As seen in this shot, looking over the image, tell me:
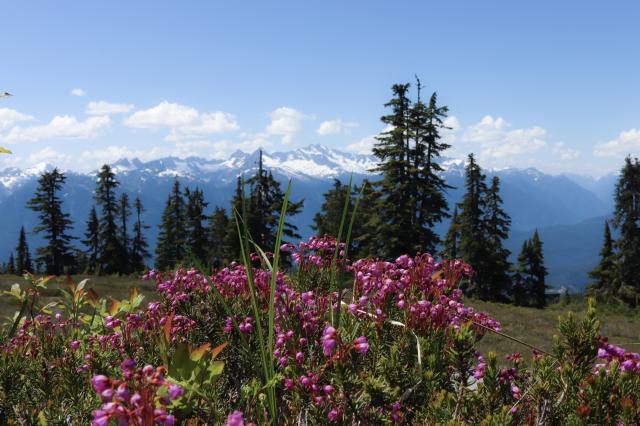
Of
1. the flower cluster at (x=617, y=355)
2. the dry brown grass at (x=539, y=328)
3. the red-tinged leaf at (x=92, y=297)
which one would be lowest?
the dry brown grass at (x=539, y=328)

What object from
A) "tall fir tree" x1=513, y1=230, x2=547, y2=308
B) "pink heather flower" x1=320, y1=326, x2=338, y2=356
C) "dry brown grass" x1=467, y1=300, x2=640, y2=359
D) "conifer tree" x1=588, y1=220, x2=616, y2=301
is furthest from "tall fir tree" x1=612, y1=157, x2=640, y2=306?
"pink heather flower" x1=320, y1=326, x2=338, y2=356

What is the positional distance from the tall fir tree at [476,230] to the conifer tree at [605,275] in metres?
9.55

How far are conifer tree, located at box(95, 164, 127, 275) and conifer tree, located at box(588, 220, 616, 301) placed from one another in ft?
156

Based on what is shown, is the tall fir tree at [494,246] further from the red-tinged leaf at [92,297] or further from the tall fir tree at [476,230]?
the red-tinged leaf at [92,297]

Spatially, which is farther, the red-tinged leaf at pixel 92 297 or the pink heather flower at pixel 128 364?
the red-tinged leaf at pixel 92 297

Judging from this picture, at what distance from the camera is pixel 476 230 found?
47.4m

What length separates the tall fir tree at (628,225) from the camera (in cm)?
3784

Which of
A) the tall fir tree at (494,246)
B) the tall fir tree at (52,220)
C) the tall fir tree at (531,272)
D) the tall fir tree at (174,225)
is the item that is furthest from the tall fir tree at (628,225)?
the tall fir tree at (52,220)

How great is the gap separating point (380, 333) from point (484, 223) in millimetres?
48187

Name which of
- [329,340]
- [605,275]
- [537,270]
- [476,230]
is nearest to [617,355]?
[329,340]

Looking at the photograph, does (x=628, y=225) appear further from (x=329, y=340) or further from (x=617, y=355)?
(x=329, y=340)

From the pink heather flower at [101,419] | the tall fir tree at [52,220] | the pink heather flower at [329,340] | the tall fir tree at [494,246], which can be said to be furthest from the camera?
the tall fir tree at [52,220]

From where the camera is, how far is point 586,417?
5.50 feet

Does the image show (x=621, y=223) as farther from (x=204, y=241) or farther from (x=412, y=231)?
(x=204, y=241)
